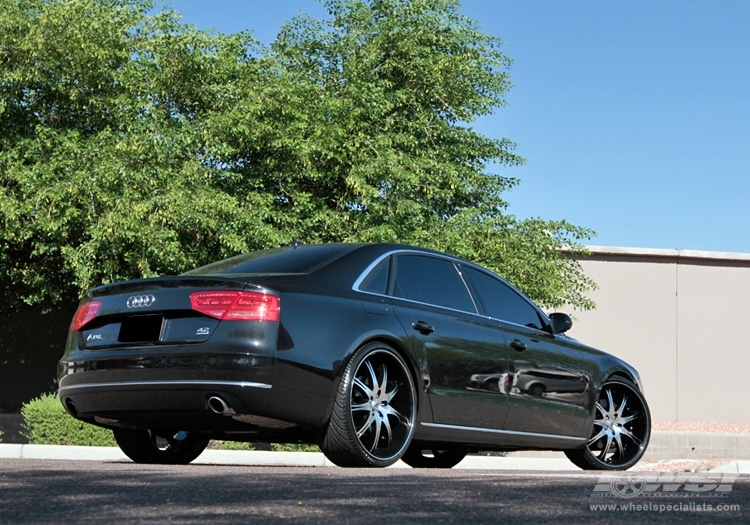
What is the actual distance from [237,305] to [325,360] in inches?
23.9

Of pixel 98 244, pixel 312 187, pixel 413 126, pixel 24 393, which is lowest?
pixel 24 393

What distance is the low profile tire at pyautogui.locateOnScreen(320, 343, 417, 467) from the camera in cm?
664

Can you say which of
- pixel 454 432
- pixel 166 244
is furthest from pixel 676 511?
pixel 166 244

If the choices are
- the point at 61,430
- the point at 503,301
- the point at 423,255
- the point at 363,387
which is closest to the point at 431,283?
A: the point at 423,255

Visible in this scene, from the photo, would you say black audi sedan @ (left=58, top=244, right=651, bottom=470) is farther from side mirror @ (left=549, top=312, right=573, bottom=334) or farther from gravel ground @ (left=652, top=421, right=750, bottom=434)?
gravel ground @ (left=652, top=421, right=750, bottom=434)

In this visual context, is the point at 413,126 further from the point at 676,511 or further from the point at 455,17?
the point at 676,511

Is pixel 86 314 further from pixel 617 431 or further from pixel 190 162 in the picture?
pixel 190 162

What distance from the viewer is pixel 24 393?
76.7ft

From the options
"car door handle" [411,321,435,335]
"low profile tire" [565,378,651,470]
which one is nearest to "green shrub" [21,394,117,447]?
"low profile tire" [565,378,651,470]

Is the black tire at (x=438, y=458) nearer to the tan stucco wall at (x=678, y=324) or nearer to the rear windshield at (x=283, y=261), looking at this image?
the rear windshield at (x=283, y=261)

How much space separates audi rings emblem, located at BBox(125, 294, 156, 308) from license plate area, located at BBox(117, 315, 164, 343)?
0.07m

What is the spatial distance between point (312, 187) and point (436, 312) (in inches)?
521

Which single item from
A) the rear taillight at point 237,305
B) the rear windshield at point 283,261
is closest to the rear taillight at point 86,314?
the rear windshield at point 283,261

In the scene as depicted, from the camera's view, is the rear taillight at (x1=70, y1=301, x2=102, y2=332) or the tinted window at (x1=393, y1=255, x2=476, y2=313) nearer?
the rear taillight at (x1=70, y1=301, x2=102, y2=332)
